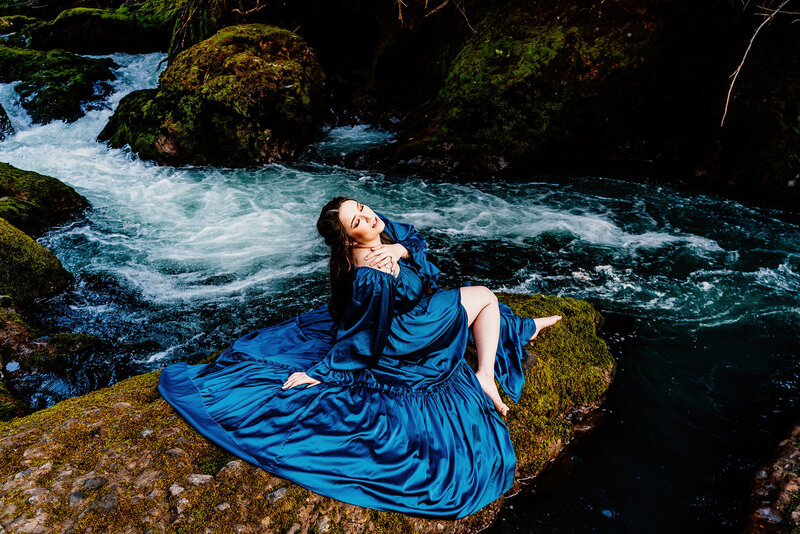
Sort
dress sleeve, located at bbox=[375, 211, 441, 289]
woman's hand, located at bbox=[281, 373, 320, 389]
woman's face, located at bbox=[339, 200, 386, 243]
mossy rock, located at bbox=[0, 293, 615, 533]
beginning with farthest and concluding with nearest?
dress sleeve, located at bbox=[375, 211, 441, 289] → woman's face, located at bbox=[339, 200, 386, 243] → woman's hand, located at bbox=[281, 373, 320, 389] → mossy rock, located at bbox=[0, 293, 615, 533]

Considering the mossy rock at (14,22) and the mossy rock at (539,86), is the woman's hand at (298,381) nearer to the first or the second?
the mossy rock at (539,86)

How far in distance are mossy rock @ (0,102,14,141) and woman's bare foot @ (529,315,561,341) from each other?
44.7 feet

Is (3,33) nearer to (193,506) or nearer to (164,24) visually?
(164,24)

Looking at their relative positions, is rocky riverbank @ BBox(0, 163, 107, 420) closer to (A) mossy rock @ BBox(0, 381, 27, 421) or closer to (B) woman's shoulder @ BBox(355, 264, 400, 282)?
(A) mossy rock @ BBox(0, 381, 27, 421)

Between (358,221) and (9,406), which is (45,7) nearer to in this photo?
(9,406)

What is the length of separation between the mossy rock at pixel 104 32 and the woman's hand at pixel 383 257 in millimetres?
16837

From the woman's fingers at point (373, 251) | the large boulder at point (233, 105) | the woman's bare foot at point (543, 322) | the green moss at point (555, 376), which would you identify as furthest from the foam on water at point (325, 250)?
the woman's fingers at point (373, 251)

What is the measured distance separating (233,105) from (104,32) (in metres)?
11.1

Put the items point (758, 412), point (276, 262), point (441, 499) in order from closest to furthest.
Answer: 1. point (441, 499)
2. point (758, 412)
3. point (276, 262)

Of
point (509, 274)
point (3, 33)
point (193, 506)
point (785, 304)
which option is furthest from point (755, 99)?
point (3, 33)

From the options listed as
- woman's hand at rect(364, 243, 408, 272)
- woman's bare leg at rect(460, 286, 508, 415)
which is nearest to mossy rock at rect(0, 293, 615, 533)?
woman's bare leg at rect(460, 286, 508, 415)

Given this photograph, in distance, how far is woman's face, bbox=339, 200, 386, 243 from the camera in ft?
10.2

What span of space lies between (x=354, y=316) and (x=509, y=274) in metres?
3.25

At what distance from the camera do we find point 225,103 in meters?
9.06
